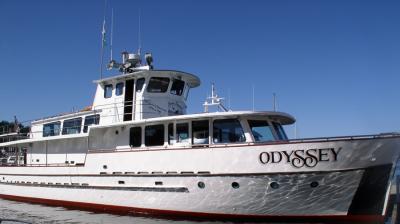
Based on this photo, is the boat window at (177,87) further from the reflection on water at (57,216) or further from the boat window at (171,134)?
the reflection on water at (57,216)

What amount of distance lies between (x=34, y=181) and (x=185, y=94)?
777 cm

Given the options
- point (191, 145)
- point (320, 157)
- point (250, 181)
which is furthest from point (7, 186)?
point (320, 157)

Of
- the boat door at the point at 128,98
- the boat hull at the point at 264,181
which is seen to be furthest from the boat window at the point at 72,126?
the boat hull at the point at 264,181

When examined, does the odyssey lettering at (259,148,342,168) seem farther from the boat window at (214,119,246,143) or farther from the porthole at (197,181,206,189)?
the porthole at (197,181,206,189)

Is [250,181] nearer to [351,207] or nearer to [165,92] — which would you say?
[351,207]

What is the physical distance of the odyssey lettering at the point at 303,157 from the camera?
1162 cm

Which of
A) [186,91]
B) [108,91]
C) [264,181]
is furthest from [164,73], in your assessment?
[264,181]

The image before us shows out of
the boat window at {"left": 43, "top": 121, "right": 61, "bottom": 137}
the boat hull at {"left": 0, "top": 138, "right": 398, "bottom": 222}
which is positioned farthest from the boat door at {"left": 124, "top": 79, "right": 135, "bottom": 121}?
the boat window at {"left": 43, "top": 121, "right": 61, "bottom": 137}

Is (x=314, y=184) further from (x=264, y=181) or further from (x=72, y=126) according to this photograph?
(x=72, y=126)

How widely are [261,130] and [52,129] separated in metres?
10.2

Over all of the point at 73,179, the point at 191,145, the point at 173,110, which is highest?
the point at 173,110

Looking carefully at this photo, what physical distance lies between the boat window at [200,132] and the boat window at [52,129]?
7618mm

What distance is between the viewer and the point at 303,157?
38.6ft

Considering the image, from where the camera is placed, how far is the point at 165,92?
16.2m
